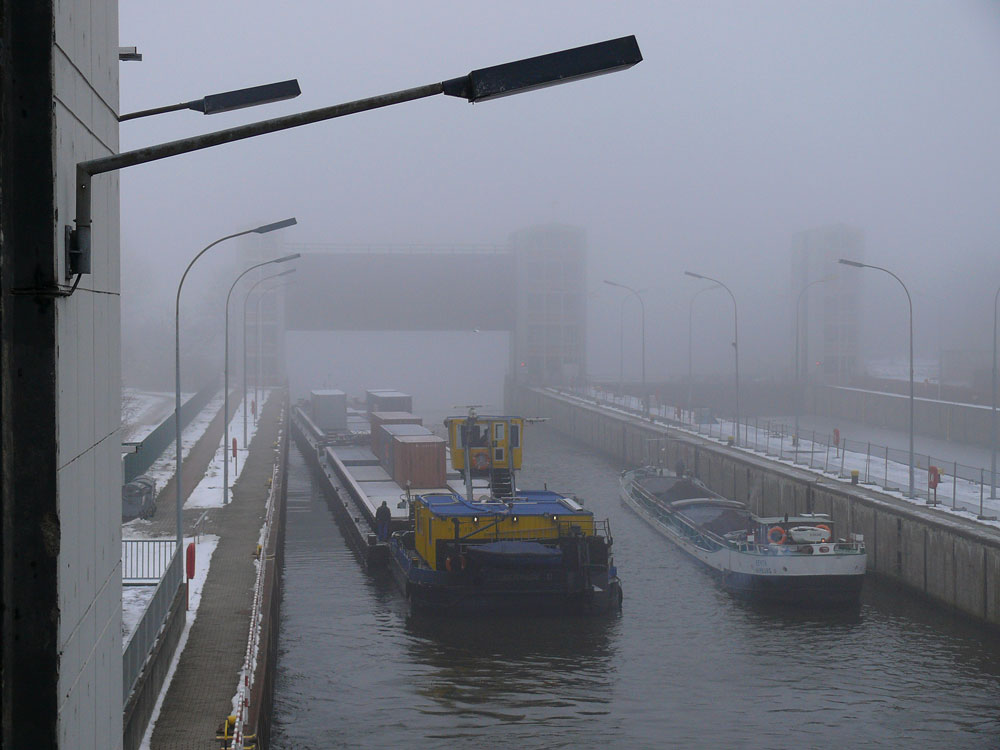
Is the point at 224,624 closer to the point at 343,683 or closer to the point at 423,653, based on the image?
the point at 343,683

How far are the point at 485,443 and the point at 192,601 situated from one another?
13.3 metres

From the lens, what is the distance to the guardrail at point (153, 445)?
31.9 metres

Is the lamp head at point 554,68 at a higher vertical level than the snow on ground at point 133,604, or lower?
higher

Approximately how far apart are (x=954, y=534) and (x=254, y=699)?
19.7 m

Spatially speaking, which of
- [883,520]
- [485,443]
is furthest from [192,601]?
[883,520]

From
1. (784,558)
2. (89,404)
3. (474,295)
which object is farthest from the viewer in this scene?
(474,295)

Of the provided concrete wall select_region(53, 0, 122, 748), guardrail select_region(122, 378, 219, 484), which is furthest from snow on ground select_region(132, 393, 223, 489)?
concrete wall select_region(53, 0, 122, 748)


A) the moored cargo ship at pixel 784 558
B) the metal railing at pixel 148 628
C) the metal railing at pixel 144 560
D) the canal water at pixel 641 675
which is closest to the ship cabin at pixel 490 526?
the canal water at pixel 641 675

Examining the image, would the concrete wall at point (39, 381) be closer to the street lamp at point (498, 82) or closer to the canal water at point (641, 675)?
the street lamp at point (498, 82)

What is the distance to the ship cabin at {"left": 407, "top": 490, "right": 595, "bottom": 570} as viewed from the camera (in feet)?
89.8

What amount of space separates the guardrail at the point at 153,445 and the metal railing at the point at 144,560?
1688 mm

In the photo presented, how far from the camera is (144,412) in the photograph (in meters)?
80.4

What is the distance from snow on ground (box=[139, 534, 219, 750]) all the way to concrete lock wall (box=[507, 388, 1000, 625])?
18.2 metres

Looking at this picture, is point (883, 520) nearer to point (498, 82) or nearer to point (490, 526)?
point (490, 526)
